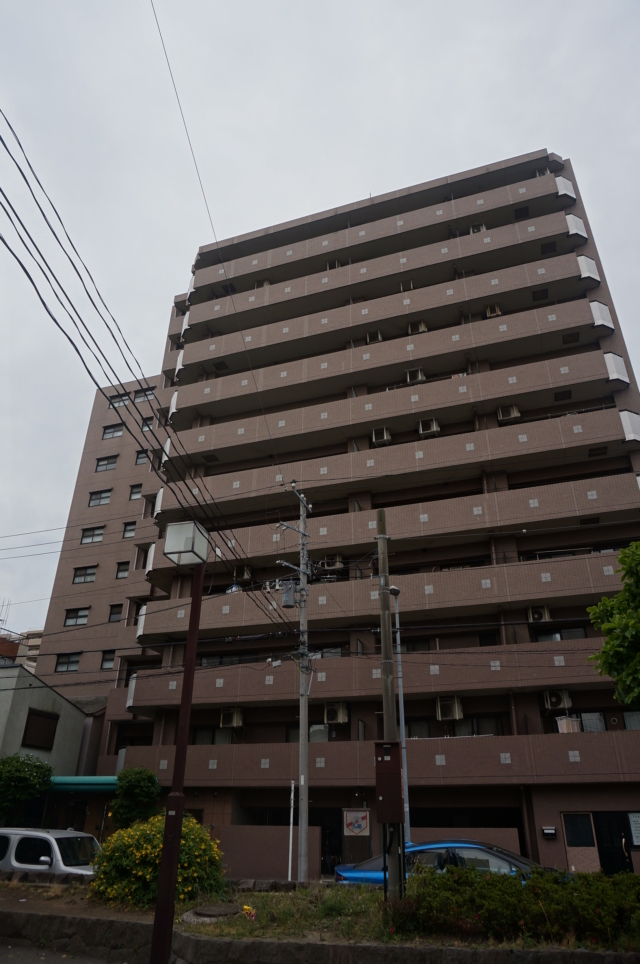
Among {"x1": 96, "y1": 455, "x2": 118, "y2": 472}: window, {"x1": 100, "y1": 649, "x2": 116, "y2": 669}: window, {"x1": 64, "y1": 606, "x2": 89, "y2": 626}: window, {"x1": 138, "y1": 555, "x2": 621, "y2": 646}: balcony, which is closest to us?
{"x1": 138, "y1": 555, "x2": 621, "y2": 646}: balcony

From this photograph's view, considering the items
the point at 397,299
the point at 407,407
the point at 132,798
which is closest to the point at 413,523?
the point at 407,407

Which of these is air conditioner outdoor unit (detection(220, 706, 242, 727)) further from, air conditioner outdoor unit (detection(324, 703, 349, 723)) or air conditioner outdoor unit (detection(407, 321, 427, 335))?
air conditioner outdoor unit (detection(407, 321, 427, 335))

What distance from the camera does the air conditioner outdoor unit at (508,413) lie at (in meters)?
31.9

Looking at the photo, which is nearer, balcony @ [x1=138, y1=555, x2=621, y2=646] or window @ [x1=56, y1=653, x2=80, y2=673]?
balcony @ [x1=138, y1=555, x2=621, y2=646]

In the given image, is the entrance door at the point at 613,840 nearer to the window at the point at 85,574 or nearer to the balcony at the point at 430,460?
the balcony at the point at 430,460

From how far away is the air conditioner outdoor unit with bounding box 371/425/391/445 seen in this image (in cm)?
3375

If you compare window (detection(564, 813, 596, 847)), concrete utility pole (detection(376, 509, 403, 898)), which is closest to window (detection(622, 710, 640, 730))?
window (detection(564, 813, 596, 847))

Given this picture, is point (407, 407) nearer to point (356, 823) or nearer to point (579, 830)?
point (356, 823)

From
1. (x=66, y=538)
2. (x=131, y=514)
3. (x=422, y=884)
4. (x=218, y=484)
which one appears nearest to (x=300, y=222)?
(x=218, y=484)

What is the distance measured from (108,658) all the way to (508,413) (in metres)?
26.3

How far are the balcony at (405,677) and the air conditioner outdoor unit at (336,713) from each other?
376 millimetres

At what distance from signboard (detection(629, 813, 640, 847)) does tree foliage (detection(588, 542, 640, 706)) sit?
519 inches

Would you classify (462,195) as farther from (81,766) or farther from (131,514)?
(81,766)

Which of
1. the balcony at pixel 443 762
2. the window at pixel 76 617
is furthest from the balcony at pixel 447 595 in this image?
the window at pixel 76 617
